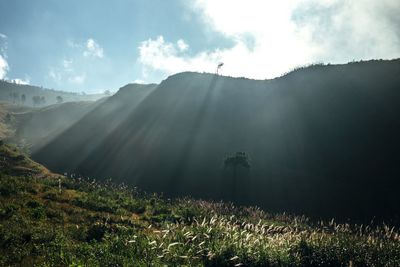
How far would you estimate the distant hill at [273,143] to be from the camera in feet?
172

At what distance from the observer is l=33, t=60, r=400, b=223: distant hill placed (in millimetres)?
52375

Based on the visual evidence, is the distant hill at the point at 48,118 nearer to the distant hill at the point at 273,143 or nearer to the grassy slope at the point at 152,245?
the distant hill at the point at 273,143

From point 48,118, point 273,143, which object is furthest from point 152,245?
point 48,118

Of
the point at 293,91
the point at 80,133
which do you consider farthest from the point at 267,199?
the point at 80,133

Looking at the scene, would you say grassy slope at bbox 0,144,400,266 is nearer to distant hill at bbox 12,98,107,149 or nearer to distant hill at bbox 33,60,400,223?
distant hill at bbox 33,60,400,223

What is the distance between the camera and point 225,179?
204 ft

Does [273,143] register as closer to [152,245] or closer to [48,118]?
[152,245]

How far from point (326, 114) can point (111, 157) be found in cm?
4792

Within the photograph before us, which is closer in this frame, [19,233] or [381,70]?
[19,233]

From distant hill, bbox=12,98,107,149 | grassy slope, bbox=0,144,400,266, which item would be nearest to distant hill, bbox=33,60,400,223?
grassy slope, bbox=0,144,400,266

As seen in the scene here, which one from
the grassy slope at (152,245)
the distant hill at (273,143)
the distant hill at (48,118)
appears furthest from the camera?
the distant hill at (48,118)

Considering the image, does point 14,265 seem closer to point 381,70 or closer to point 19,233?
point 19,233

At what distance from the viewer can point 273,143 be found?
6819 centimetres

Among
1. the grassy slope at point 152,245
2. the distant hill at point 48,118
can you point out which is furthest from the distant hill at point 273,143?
the distant hill at point 48,118
